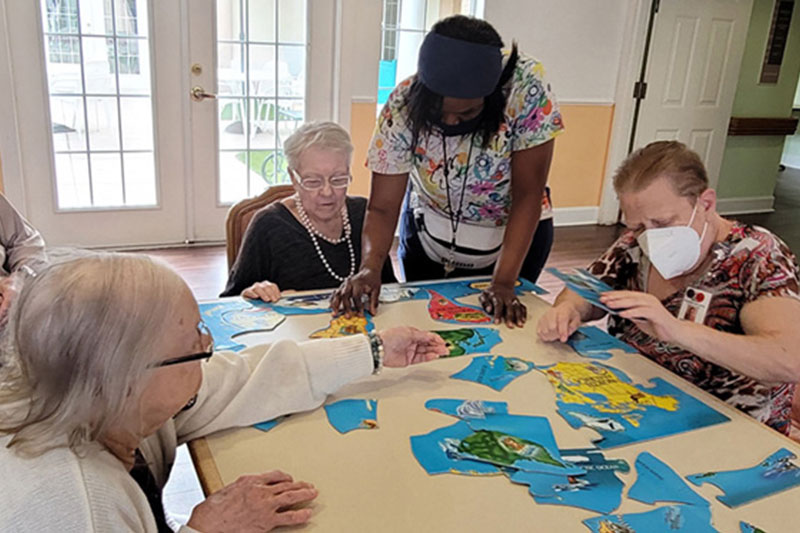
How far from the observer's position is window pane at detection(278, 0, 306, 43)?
395cm

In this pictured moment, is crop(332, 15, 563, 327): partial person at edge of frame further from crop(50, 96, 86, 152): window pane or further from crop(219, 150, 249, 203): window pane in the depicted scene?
crop(50, 96, 86, 152): window pane

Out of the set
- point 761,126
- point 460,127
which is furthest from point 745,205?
point 460,127

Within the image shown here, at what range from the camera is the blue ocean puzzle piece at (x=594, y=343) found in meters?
1.52

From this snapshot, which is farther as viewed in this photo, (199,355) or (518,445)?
(518,445)

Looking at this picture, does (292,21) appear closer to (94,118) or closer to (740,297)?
(94,118)

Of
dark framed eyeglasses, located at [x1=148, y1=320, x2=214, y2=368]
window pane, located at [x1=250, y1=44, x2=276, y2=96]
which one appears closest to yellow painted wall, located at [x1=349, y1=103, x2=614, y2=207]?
window pane, located at [x1=250, y1=44, x2=276, y2=96]

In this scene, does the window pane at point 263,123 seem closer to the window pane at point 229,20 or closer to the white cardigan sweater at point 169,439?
the window pane at point 229,20

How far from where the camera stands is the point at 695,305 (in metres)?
1.45

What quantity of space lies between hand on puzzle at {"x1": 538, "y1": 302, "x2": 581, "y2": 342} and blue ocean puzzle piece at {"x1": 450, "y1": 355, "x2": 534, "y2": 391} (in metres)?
0.13

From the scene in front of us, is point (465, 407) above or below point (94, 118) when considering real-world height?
below

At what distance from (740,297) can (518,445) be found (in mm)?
623

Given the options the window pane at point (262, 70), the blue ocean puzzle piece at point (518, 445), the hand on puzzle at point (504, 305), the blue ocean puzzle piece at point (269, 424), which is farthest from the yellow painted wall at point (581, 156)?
the blue ocean puzzle piece at point (269, 424)

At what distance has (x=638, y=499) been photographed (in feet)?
3.34

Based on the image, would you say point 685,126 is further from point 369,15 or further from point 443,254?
point 443,254
